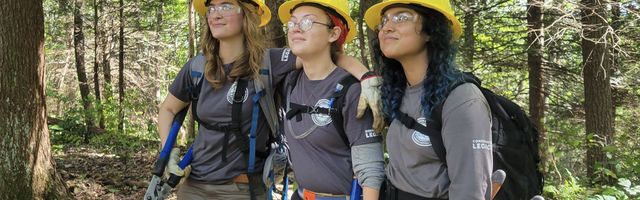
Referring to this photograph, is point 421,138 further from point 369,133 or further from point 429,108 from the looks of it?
point 369,133

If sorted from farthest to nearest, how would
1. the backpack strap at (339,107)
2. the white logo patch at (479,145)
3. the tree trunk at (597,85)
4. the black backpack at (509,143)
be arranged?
the tree trunk at (597,85)
the backpack strap at (339,107)
the black backpack at (509,143)
the white logo patch at (479,145)

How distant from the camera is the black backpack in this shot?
220cm

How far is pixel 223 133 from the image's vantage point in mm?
3275

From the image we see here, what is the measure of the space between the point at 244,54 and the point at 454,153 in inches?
67.1

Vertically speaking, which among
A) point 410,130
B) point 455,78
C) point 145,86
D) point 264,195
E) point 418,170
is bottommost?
point 145,86

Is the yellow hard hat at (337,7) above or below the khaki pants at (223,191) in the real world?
above

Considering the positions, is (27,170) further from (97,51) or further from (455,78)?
(97,51)

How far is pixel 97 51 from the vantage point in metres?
17.9

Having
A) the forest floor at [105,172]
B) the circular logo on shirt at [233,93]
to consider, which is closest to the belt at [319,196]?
the circular logo on shirt at [233,93]

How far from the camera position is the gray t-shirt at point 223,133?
3259 millimetres

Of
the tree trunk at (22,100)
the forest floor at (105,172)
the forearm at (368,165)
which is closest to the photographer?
the forearm at (368,165)

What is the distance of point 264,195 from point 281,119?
0.52m

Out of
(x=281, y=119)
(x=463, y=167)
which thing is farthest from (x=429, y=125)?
(x=281, y=119)

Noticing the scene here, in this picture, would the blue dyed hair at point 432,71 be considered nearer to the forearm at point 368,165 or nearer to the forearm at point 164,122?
the forearm at point 368,165
